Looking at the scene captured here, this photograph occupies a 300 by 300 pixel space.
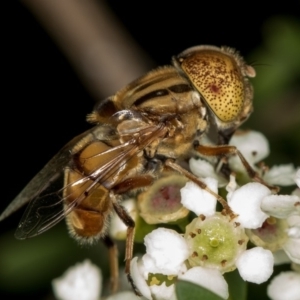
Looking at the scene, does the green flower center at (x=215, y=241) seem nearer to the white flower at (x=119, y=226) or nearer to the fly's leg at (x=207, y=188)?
the fly's leg at (x=207, y=188)

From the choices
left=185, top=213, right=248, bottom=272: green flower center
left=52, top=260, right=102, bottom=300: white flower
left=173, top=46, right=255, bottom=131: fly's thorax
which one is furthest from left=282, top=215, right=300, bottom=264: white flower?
left=52, top=260, right=102, bottom=300: white flower

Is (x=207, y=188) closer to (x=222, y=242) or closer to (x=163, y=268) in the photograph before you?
(x=222, y=242)

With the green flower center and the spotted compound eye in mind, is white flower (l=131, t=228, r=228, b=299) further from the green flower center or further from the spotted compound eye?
the spotted compound eye

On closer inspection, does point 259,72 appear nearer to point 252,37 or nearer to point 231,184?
point 252,37

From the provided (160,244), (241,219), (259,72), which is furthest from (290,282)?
(259,72)

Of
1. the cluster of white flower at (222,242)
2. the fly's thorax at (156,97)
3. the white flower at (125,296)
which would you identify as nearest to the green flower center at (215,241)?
the cluster of white flower at (222,242)
